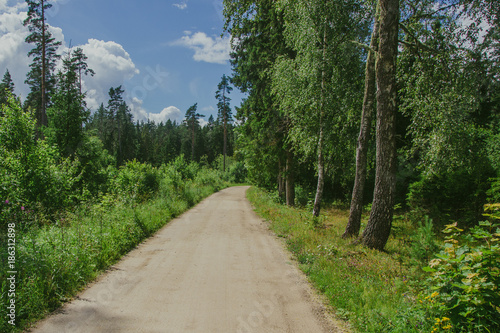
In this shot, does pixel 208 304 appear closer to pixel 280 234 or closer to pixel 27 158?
pixel 280 234

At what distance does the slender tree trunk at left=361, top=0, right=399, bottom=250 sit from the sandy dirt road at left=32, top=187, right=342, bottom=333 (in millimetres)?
2987

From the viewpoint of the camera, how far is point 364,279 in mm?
5336

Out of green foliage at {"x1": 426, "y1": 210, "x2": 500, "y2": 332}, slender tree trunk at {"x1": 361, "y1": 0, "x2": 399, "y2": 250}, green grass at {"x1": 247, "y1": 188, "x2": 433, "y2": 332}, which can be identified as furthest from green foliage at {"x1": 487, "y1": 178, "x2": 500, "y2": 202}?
green foliage at {"x1": 426, "y1": 210, "x2": 500, "y2": 332}

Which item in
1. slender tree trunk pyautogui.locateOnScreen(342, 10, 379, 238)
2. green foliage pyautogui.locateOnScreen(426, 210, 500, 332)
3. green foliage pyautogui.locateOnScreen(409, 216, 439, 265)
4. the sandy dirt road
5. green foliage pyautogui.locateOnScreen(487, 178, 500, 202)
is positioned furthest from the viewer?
green foliage pyautogui.locateOnScreen(487, 178, 500, 202)

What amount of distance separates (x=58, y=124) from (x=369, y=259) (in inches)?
862

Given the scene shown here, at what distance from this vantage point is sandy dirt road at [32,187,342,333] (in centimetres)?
398

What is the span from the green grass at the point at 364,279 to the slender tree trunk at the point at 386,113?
109 cm

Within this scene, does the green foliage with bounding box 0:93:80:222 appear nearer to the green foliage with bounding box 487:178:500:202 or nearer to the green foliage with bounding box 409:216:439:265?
the green foliage with bounding box 409:216:439:265

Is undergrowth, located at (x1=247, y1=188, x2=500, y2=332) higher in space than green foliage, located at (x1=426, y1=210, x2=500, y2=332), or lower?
lower

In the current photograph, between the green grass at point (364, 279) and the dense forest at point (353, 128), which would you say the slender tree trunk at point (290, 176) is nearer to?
the dense forest at point (353, 128)

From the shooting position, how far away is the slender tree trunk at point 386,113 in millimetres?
7082

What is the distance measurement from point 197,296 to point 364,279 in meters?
3.21

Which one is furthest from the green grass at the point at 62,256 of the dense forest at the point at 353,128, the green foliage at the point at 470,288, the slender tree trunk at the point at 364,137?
the slender tree trunk at the point at 364,137

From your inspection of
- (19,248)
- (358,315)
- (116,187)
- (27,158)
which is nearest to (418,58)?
(358,315)
